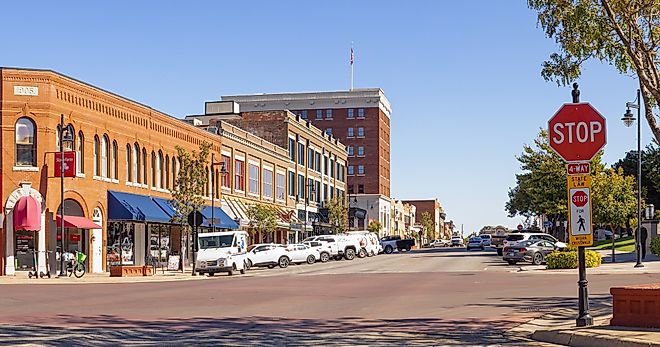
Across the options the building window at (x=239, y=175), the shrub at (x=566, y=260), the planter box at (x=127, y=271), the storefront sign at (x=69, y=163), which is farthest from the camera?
the building window at (x=239, y=175)

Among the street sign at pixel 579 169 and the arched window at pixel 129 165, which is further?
the arched window at pixel 129 165

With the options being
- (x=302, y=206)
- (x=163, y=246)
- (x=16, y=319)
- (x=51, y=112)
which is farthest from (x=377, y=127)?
(x=16, y=319)

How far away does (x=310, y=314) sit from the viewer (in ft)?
66.2

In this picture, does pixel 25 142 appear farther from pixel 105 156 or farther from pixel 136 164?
pixel 136 164

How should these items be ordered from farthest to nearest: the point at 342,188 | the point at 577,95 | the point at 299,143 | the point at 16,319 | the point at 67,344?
the point at 342,188, the point at 299,143, the point at 16,319, the point at 577,95, the point at 67,344

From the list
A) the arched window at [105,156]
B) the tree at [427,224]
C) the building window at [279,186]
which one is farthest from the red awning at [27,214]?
the tree at [427,224]

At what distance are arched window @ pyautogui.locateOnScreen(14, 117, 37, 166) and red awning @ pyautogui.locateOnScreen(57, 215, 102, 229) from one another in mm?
3150

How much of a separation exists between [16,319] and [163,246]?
1497 inches

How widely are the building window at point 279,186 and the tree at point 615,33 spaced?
2614 inches

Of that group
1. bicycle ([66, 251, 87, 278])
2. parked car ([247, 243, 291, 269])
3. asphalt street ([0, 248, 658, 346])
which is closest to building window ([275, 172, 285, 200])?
parked car ([247, 243, 291, 269])

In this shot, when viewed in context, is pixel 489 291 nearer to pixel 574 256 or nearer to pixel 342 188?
pixel 574 256

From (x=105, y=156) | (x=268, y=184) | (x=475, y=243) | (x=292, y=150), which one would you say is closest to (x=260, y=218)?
(x=268, y=184)

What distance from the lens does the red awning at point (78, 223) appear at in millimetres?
44062

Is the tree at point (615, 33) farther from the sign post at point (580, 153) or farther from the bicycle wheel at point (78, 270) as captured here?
the bicycle wheel at point (78, 270)
